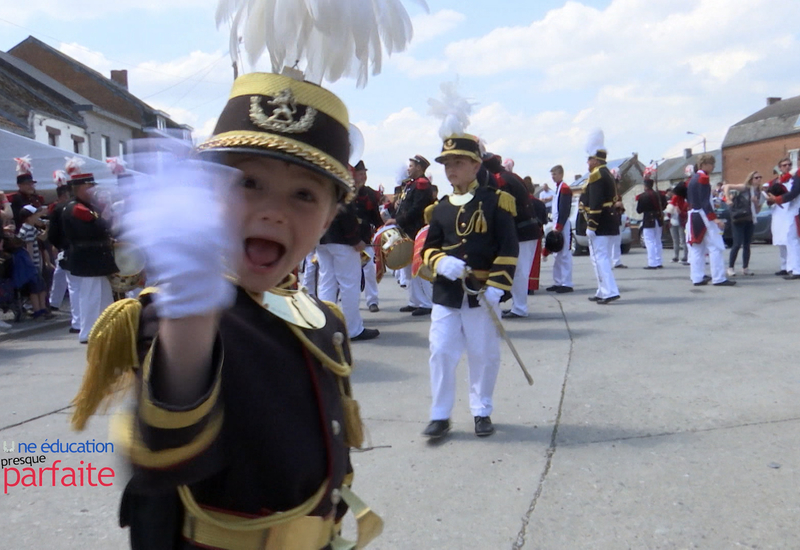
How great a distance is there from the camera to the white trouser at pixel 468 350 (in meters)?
4.86

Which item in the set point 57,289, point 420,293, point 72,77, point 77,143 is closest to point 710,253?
point 420,293

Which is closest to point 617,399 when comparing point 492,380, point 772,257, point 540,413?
point 540,413

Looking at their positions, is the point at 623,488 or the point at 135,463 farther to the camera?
the point at 623,488

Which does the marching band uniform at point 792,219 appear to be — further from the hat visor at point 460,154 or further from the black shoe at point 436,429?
the black shoe at point 436,429

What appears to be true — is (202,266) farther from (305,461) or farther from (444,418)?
(444,418)

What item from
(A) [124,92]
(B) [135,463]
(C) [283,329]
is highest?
(A) [124,92]

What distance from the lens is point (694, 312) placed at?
907cm

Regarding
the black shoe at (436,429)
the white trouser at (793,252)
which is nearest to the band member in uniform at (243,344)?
the black shoe at (436,429)

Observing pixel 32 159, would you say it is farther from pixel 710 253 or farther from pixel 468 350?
pixel 710 253

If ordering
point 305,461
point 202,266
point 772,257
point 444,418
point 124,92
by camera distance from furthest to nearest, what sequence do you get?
point 124,92
point 772,257
point 444,418
point 305,461
point 202,266

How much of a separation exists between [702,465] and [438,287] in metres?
1.99

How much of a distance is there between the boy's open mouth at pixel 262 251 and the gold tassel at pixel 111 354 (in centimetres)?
24

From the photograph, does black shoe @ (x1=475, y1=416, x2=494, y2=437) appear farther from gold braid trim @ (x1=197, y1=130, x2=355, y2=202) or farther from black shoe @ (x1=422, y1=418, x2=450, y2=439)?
gold braid trim @ (x1=197, y1=130, x2=355, y2=202)

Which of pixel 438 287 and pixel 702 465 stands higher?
pixel 438 287
